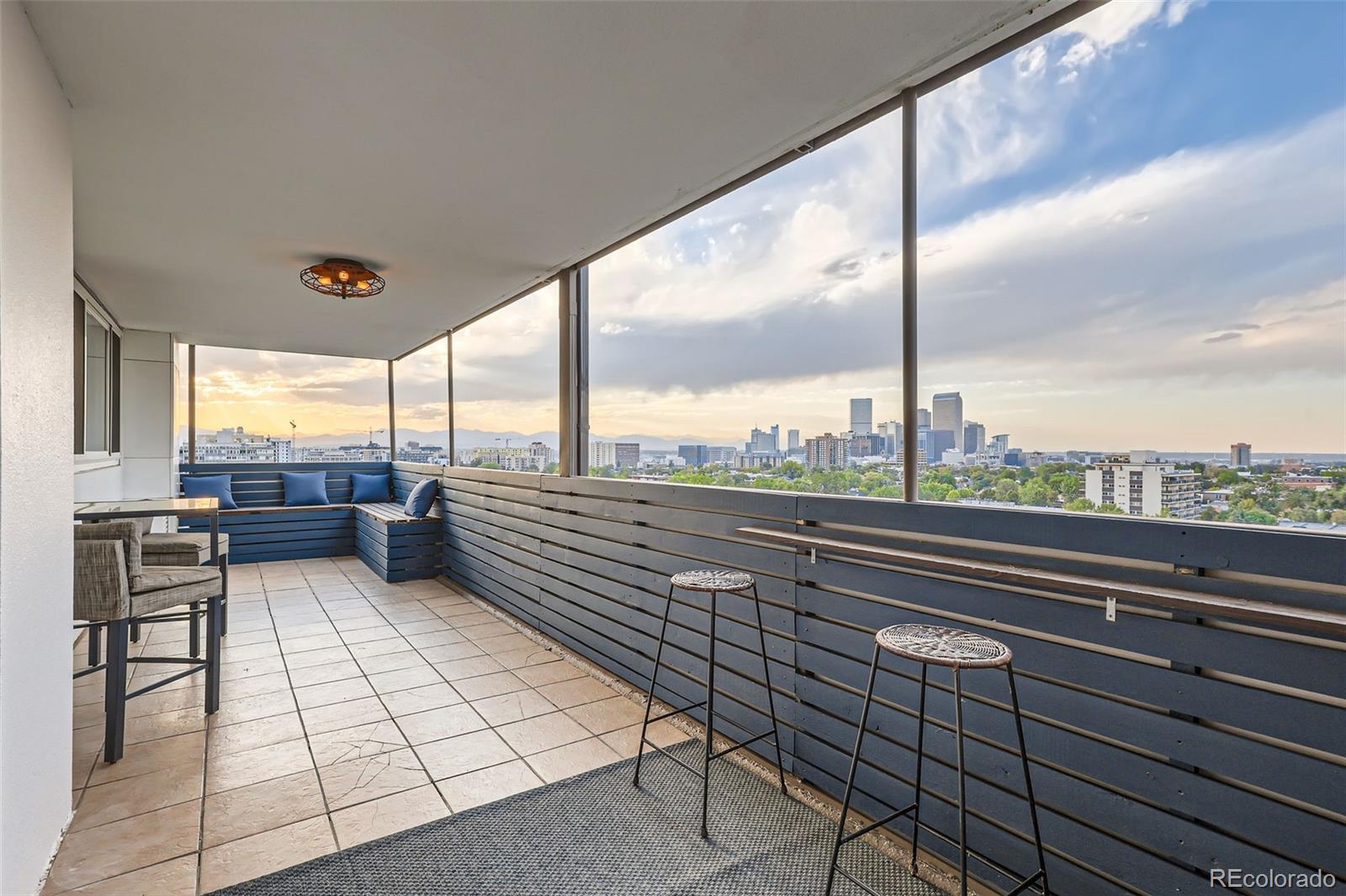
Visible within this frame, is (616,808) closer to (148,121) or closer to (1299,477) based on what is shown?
(1299,477)

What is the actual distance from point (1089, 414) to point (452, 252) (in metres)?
3.46

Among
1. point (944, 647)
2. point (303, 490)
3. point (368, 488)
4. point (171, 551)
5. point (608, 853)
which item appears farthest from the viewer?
point (368, 488)

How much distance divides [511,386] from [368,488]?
11.5 feet

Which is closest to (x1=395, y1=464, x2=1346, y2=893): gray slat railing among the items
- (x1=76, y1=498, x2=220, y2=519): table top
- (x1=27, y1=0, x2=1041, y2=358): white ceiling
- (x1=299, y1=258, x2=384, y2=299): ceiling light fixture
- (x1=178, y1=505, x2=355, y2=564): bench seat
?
(x1=27, y1=0, x2=1041, y2=358): white ceiling

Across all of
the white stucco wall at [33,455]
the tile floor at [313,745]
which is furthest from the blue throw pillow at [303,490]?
the white stucco wall at [33,455]

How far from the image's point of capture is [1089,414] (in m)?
1.81

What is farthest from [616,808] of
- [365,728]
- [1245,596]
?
[1245,596]

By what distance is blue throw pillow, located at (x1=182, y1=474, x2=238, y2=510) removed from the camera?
679cm

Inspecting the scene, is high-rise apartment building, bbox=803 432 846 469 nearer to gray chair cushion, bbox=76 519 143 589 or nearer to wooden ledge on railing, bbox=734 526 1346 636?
wooden ledge on railing, bbox=734 526 1346 636

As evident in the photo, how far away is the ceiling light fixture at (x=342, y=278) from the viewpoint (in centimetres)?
395

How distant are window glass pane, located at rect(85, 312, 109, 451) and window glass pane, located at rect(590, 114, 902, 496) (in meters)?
4.01

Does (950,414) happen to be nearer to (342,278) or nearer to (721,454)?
(721,454)

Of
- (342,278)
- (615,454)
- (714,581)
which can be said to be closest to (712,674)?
(714,581)

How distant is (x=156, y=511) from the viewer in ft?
11.2
